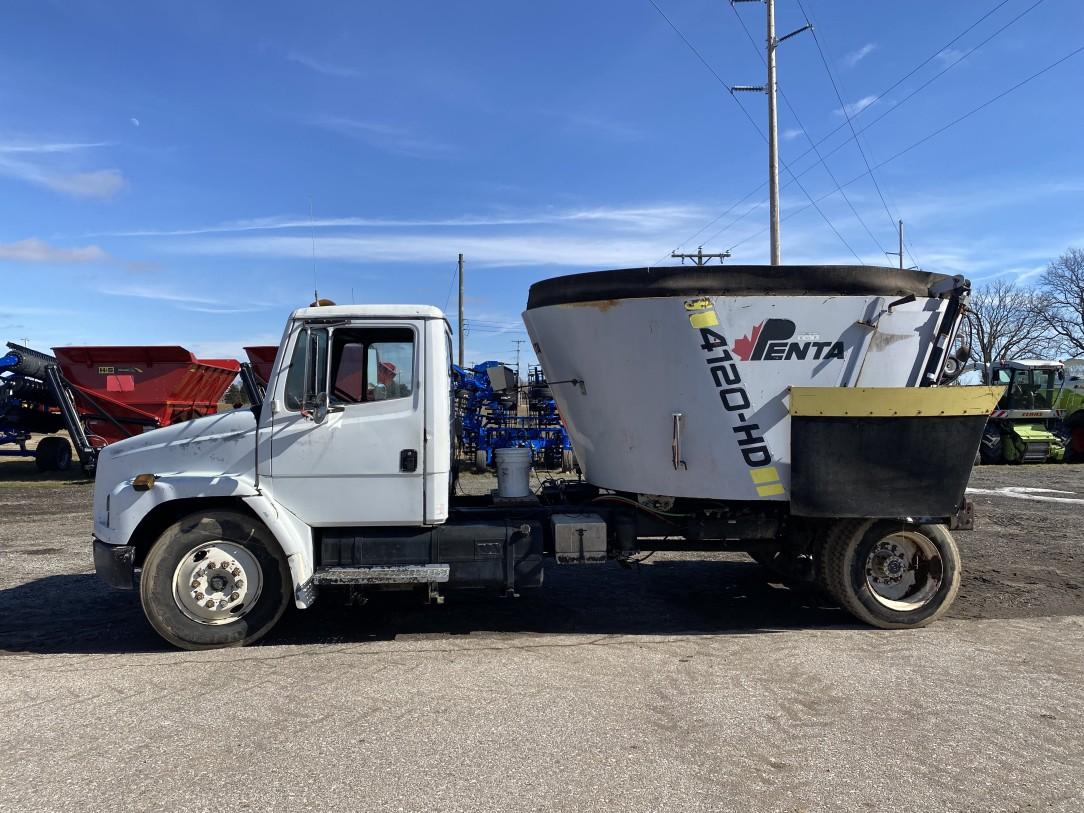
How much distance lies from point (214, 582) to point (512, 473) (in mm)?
2426

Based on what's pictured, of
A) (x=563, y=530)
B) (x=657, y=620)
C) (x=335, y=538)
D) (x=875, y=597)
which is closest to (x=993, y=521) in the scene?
(x=875, y=597)

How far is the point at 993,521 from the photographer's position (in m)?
10.8

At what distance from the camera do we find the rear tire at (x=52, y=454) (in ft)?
56.0

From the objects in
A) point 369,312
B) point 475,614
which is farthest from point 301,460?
point 475,614

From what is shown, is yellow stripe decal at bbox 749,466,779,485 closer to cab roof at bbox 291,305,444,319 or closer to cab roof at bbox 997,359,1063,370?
cab roof at bbox 291,305,444,319

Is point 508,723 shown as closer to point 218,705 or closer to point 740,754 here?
point 740,754

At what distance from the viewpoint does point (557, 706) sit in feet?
14.2

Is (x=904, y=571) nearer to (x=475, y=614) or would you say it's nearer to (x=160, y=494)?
(x=475, y=614)

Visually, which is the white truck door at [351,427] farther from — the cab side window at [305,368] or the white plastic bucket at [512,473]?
the white plastic bucket at [512,473]

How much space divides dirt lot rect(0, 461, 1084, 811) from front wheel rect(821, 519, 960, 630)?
222 mm

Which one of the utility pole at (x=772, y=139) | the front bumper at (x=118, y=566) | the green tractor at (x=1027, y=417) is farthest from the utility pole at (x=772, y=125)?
the front bumper at (x=118, y=566)

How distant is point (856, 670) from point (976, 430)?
1.96 m

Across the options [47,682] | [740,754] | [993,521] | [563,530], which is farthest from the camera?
[993,521]

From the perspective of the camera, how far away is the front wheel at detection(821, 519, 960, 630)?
18.7 feet
